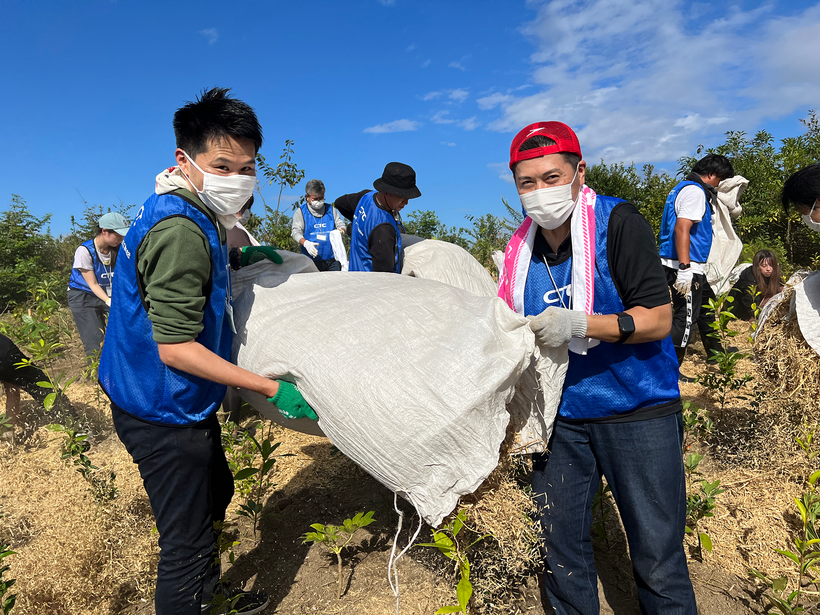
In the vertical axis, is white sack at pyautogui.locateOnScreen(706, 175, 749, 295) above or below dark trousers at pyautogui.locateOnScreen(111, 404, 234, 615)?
above

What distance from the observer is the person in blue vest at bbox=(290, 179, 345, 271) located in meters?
5.28

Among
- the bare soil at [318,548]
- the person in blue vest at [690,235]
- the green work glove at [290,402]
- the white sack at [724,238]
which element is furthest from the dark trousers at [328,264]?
the green work glove at [290,402]

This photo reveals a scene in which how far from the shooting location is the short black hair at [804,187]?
73.5 inches

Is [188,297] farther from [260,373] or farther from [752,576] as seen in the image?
[752,576]

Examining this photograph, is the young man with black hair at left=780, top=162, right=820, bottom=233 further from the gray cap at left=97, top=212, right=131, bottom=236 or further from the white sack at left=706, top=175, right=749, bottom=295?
the gray cap at left=97, top=212, right=131, bottom=236

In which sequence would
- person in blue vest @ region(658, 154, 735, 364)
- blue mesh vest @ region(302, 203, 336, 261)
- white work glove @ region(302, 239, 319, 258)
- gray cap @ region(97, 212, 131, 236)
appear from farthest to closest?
1. blue mesh vest @ region(302, 203, 336, 261)
2. white work glove @ region(302, 239, 319, 258)
3. gray cap @ region(97, 212, 131, 236)
4. person in blue vest @ region(658, 154, 735, 364)

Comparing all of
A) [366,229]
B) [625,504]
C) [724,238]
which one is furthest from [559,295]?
[724,238]

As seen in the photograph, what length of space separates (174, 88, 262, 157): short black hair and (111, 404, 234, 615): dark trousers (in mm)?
847

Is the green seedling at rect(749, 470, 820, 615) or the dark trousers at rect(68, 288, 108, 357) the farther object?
the dark trousers at rect(68, 288, 108, 357)

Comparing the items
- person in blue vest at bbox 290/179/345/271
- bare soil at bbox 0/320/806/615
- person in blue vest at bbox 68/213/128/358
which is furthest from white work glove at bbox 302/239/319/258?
bare soil at bbox 0/320/806/615

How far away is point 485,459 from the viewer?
1.32 metres

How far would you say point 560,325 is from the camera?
1.31 m

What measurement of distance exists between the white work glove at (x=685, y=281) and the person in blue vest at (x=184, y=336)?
327cm

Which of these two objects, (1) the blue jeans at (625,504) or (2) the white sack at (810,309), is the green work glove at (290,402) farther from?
(2) the white sack at (810,309)
